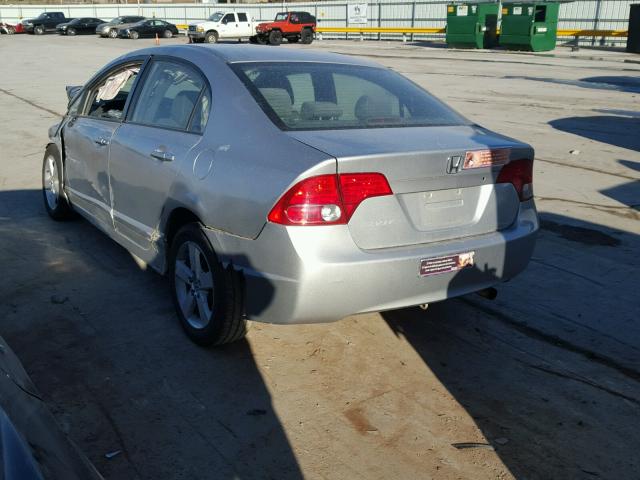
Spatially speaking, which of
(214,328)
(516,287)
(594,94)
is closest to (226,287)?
(214,328)

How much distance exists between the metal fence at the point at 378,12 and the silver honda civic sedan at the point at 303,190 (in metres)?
33.6

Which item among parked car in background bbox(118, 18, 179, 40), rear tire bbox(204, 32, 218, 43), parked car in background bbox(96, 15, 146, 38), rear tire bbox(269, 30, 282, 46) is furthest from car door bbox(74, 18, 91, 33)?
rear tire bbox(269, 30, 282, 46)

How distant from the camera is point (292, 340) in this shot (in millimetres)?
4062

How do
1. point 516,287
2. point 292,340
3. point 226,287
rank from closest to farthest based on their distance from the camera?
point 226,287
point 292,340
point 516,287

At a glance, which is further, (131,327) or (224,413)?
(131,327)

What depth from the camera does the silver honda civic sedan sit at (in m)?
3.19

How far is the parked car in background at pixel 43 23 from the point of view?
54750 millimetres

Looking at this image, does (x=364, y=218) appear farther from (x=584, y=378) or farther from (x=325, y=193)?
(x=584, y=378)

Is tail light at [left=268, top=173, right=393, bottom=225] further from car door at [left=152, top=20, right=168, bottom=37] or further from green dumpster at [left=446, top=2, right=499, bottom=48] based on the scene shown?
car door at [left=152, top=20, right=168, bottom=37]

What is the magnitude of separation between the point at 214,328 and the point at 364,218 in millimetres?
1073

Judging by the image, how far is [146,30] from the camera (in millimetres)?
47438

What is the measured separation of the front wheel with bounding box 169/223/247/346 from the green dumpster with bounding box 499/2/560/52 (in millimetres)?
30538

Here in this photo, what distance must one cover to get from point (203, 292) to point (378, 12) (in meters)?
44.5

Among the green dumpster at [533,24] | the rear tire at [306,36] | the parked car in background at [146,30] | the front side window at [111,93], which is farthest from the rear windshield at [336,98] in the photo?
the parked car in background at [146,30]
